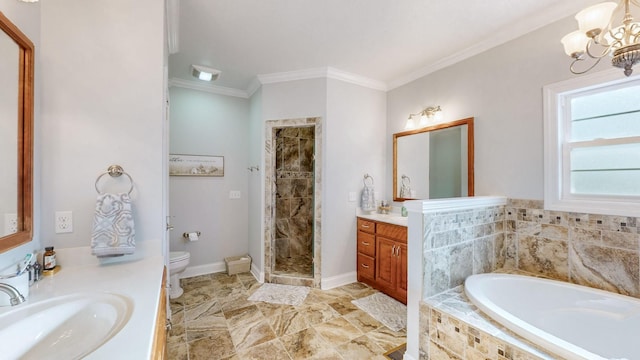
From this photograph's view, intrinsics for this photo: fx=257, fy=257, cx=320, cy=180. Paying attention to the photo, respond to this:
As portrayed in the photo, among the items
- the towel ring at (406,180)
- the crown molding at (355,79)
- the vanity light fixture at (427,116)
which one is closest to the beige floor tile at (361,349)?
the towel ring at (406,180)

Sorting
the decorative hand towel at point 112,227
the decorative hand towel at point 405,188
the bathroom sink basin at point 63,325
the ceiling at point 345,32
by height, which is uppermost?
the ceiling at point 345,32

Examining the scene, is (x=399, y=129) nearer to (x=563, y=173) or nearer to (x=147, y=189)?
(x=563, y=173)

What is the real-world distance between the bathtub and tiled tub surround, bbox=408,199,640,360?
0.07 meters

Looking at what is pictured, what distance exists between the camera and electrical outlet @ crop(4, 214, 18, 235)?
1055mm

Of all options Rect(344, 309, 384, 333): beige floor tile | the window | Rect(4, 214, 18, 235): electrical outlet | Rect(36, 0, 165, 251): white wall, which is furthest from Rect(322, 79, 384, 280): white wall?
Rect(4, 214, 18, 235): electrical outlet

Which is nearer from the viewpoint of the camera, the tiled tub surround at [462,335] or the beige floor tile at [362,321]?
the tiled tub surround at [462,335]

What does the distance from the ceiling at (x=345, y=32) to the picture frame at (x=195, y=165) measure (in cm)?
103

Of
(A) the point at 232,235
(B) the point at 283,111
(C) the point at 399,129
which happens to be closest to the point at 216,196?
(A) the point at 232,235

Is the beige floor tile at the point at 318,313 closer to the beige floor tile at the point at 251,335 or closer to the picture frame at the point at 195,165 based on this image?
the beige floor tile at the point at 251,335

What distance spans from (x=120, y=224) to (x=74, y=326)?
0.55 meters

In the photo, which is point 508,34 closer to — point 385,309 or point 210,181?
point 385,309

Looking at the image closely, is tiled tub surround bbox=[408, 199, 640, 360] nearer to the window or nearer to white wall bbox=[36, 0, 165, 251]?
the window

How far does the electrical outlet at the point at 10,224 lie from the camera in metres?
1.06

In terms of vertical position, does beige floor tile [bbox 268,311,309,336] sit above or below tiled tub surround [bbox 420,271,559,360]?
below
